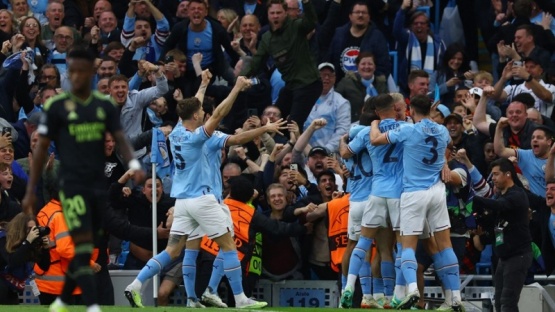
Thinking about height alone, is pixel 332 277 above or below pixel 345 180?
below

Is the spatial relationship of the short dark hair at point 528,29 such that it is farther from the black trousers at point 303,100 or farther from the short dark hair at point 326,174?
the short dark hair at point 326,174

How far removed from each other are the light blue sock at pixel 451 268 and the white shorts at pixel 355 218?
117 centimetres

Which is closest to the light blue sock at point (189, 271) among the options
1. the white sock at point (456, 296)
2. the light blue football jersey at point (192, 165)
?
the light blue football jersey at point (192, 165)

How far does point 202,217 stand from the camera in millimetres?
16203

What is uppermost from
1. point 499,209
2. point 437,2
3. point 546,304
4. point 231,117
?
point 437,2

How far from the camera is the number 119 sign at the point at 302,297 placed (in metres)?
17.8

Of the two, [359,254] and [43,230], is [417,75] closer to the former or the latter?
[359,254]

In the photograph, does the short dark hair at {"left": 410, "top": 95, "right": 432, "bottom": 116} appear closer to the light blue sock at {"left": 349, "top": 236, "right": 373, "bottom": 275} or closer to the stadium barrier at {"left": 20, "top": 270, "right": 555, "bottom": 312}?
the light blue sock at {"left": 349, "top": 236, "right": 373, "bottom": 275}

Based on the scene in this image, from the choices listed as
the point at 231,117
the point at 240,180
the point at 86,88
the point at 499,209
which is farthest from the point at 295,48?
the point at 86,88

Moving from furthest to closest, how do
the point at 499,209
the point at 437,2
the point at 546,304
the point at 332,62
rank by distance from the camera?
the point at 437,2
the point at 332,62
the point at 546,304
the point at 499,209

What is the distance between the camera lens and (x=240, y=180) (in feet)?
57.5

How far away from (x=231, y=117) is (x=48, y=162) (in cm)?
379

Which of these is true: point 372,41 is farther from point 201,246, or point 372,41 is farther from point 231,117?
point 201,246

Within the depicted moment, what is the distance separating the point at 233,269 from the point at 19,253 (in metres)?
2.51
